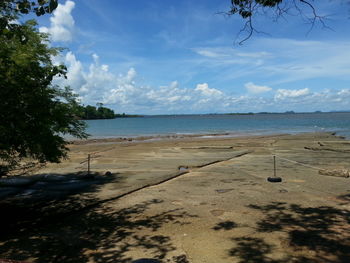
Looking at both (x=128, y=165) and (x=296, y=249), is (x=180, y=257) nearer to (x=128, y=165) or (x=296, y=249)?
(x=296, y=249)

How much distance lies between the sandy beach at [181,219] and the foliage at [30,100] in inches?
74.3

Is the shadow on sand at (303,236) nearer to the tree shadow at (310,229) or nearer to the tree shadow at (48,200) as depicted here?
the tree shadow at (310,229)

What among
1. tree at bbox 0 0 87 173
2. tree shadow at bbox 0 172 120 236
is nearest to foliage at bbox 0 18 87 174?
tree at bbox 0 0 87 173

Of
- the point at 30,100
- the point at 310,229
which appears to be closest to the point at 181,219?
the point at 310,229

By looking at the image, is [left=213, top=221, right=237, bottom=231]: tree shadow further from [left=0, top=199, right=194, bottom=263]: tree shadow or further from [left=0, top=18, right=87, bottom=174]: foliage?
[left=0, top=18, right=87, bottom=174]: foliage

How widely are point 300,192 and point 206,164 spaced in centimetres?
730

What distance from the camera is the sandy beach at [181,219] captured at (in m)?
5.62

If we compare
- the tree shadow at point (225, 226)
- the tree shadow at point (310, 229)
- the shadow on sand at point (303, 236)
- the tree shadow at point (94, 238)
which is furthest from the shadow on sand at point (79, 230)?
the tree shadow at point (310, 229)

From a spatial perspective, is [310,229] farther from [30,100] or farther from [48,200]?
[48,200]

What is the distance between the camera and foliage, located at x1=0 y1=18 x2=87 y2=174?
22.1ft

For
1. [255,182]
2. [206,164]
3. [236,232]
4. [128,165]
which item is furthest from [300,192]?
[128,165]

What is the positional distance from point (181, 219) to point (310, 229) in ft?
9.56

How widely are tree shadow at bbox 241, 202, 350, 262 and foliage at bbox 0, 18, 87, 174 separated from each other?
18.0 ft

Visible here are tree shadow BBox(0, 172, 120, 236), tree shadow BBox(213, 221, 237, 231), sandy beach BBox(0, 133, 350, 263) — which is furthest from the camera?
tree shadow BBox(0, 172, 120, 236)
